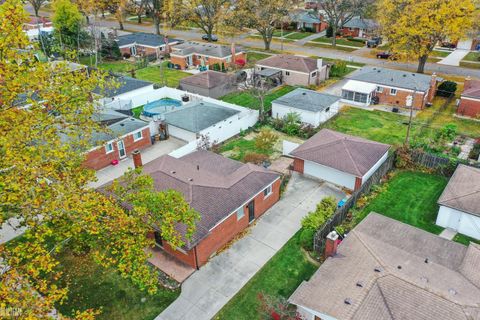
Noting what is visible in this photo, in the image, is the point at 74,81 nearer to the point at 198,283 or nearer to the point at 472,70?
the point at 198,283

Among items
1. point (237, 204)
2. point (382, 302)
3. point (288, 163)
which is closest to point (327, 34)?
point (288, 163)

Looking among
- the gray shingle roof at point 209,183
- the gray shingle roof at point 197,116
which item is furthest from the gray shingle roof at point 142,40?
the gray shingle roof at point 209,183

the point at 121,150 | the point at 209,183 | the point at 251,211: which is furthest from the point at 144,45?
the point at 251,211

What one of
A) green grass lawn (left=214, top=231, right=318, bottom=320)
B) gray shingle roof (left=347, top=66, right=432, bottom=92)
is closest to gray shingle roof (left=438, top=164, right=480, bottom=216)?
green grass lawn (left=214, top=231, right=318, bottom=320)

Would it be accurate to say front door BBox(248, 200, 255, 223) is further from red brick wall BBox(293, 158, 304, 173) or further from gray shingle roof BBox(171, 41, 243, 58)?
gray shingle roof BBox(171, 41, 243, 58)

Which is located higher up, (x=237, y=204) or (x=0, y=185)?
(x=0, y=185)

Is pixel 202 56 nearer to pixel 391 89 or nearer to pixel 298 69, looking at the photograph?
pixel 298 69

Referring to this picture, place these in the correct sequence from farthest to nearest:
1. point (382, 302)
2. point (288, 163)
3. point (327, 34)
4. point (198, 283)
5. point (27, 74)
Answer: point (327, 34) < point (288, 163) < point (198, 283) < point (382, 302) < point (27, 74)
